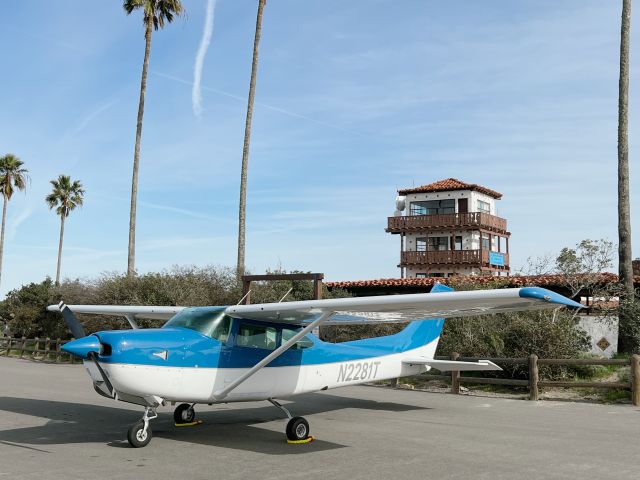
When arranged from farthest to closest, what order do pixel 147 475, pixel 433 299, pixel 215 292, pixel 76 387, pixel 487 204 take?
1. pixel 487 204
2. pixel 215 292
3. pixel 76 387
4. pixel 433 299
5. pixel 147 475

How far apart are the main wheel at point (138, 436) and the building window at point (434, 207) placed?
38189 mm

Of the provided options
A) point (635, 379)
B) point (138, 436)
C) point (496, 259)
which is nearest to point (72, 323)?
point (138, 436)

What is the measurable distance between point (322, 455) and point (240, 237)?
19474 mm

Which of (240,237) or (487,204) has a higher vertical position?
(487,204)

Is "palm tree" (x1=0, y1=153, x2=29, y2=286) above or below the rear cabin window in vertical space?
above

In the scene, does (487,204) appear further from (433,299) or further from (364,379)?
(433,299)

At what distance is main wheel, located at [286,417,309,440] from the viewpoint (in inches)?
345

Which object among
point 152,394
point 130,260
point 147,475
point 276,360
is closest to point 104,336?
point 152,394

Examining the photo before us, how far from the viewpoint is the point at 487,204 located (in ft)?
152

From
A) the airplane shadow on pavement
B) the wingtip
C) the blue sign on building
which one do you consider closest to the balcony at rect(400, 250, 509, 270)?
the blue sign on building

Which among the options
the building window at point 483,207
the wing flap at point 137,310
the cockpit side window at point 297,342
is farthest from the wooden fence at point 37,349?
the building window at point 483,207

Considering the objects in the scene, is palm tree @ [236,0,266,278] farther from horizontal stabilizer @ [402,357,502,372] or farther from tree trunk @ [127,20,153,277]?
horizontal stabilizer @ [402,357,502,372]

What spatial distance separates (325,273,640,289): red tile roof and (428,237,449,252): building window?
12.6 m

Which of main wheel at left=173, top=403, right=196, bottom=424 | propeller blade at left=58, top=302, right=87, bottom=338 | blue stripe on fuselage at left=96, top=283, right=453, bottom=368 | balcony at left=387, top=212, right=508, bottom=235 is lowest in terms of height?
main wheel at left=173, top=403, right=196, bottom=424
